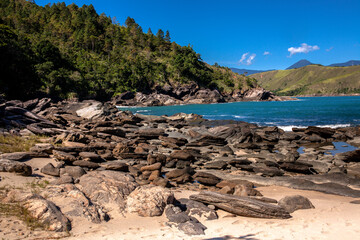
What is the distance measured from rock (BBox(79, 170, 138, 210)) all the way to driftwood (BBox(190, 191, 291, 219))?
305 centimetres

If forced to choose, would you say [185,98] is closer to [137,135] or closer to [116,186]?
[137,135]

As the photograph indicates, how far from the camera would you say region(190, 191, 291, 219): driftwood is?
6750 millimetres

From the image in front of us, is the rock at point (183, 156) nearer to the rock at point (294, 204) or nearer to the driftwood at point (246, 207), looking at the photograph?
the driftwood at point (246, 207)

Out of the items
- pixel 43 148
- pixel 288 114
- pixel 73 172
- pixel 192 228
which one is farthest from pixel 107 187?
pixel 288 114

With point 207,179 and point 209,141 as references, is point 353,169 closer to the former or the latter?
point 207,179

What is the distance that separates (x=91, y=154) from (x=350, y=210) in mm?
12307

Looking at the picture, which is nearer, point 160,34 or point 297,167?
point 297,167

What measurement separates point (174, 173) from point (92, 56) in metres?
117

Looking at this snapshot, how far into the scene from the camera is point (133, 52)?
420 ft

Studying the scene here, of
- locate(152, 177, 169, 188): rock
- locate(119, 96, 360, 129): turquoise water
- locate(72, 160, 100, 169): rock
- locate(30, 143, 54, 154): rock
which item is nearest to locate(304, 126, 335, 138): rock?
locate(119, 96, 360, 129): turquoise water

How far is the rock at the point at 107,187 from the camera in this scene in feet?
24.1

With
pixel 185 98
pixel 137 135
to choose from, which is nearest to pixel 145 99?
pixel 185 98

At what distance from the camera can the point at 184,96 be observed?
120438 mm

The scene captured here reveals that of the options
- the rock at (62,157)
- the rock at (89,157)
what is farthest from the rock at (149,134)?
the rock at (62,157)
